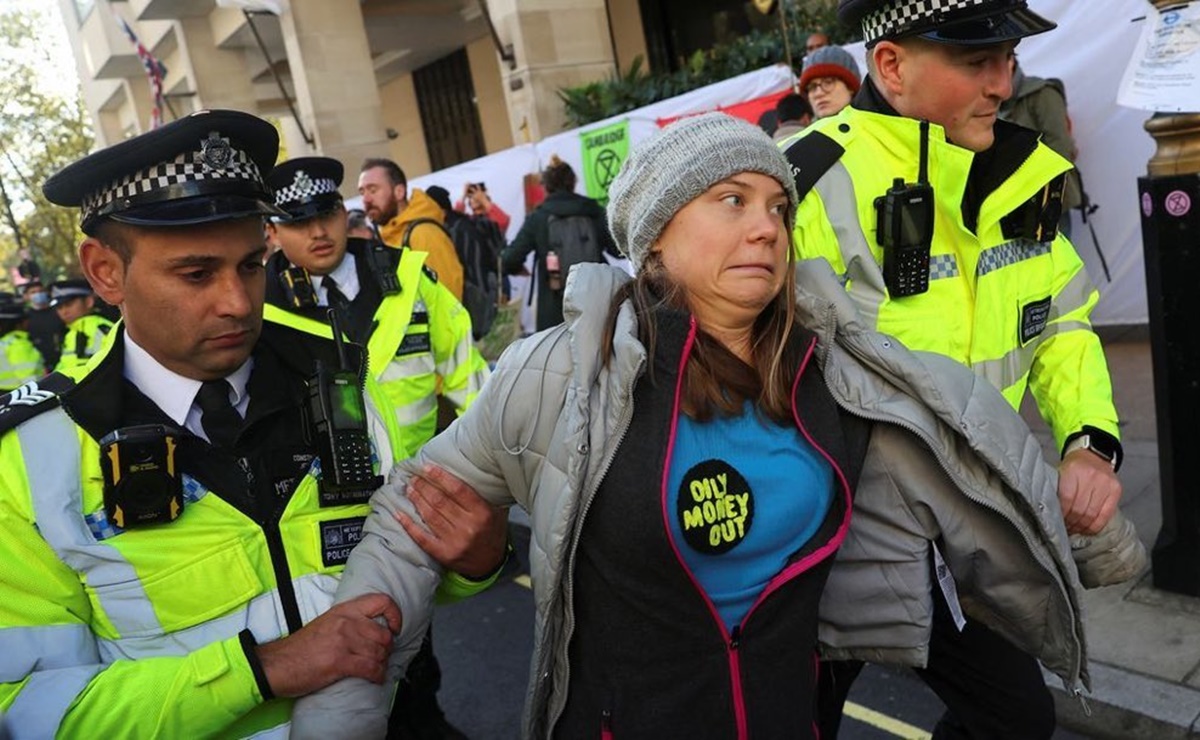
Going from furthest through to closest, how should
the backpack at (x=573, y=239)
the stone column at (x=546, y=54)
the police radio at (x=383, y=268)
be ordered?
the stone column at (x=546, y=54) → the backpack at (x=573, y=239) → the police radio at (x=383, y=268)

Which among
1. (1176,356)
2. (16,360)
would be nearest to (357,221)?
(16,360)

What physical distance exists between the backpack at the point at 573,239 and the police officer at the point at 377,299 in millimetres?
3087

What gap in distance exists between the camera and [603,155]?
912 cm

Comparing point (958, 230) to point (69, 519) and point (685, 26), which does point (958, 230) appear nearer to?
point (69, 519)

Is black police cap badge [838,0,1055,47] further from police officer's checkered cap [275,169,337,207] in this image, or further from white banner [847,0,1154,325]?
white banner [847,0,1154,325]

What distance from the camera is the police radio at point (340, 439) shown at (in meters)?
1.79

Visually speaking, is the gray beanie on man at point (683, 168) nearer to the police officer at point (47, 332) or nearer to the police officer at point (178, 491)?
the police officer at point (178, 491)

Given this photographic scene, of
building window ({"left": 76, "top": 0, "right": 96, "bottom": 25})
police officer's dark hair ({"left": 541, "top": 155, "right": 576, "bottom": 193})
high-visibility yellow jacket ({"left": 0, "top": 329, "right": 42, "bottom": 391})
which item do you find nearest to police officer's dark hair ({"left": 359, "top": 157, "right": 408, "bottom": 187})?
police officer's dark hair ({"left": 541, "top": 155, "right": 576, "bottom": 193})

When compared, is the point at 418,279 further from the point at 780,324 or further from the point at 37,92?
the point at 37,92

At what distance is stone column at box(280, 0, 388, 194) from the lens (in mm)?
16156

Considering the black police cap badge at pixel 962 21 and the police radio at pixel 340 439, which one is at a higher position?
the black police cap badge at pixel 962 21

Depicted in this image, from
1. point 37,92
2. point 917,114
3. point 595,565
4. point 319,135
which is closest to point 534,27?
point 319,135

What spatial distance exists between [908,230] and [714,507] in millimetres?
893

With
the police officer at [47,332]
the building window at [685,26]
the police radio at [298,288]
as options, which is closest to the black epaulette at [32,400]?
the police radio at [298,288]
